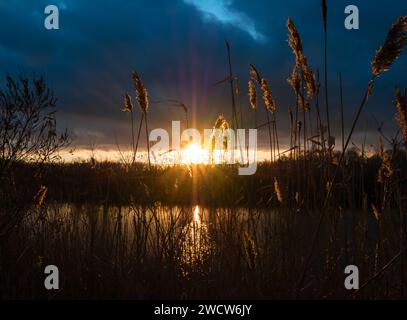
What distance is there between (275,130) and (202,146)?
752 mm

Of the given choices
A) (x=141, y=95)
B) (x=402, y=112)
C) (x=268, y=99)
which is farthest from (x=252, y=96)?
(x=402, y=112)

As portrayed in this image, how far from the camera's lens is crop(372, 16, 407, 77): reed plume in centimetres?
204

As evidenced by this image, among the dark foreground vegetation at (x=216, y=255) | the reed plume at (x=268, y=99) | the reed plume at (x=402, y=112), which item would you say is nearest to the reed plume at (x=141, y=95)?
the dark foreground vegetation at (x=216, y=255)

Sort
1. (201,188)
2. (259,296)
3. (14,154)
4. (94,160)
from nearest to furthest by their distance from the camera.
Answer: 1. (259,296)
2. (201,188)
3. (14,154)
4. (94,160)

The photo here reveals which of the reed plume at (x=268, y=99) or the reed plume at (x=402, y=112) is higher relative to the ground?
the reed plume at (x=268, y=99)

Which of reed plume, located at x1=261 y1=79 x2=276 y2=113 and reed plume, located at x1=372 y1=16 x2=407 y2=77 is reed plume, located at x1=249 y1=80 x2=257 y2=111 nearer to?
reed plume, located at x1=261 y1=79 x2=276 y2=113

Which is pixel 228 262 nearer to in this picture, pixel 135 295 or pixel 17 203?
pixel 135 295

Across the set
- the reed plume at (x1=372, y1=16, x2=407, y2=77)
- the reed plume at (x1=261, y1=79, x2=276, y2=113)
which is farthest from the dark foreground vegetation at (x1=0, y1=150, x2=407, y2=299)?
the reed plume at (x1=372, y1=16, x2=407, y2=77)

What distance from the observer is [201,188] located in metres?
4.00

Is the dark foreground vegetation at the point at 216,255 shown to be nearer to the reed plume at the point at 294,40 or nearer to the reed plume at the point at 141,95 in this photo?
the reed plume at the point at 141,95

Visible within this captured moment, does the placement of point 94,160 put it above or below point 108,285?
above

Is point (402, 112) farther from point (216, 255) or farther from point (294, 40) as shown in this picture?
point (216, 255)

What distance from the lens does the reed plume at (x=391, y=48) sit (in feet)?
6.69
